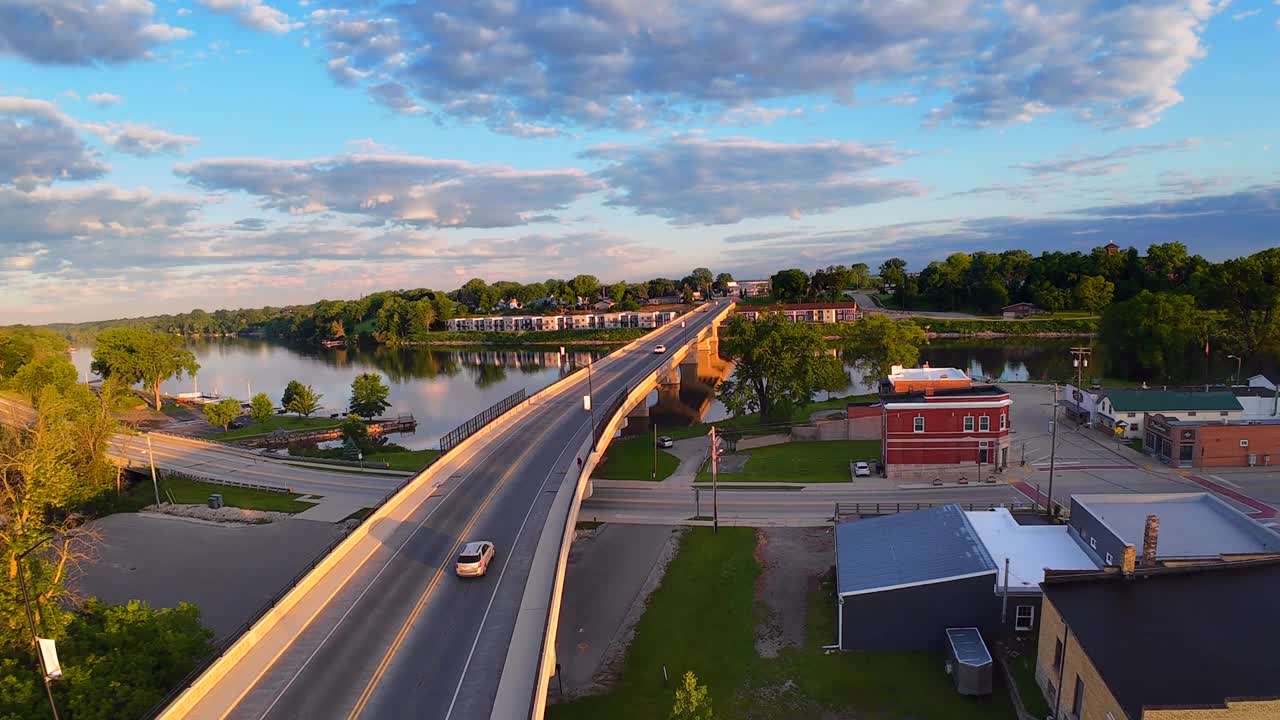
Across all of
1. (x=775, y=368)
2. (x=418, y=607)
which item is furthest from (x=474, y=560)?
(x=775, y=368)

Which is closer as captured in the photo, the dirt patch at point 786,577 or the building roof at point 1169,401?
the dirt patch at point 786,577

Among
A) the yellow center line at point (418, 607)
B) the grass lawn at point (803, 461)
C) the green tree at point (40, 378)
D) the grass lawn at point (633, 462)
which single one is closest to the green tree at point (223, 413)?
the green tree at point (40, 378)

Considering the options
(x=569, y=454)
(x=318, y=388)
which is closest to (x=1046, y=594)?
(x=569, y=454)

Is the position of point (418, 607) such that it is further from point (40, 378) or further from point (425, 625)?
point (40, 378)

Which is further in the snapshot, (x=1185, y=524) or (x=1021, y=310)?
(x=1021, y=310)

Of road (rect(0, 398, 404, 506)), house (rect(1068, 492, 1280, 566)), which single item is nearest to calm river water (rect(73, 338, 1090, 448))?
road (rect(0, 398, 404, 506))

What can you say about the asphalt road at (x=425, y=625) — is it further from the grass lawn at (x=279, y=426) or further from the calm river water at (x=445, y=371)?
the grass lawn at (x=279, y=426)
